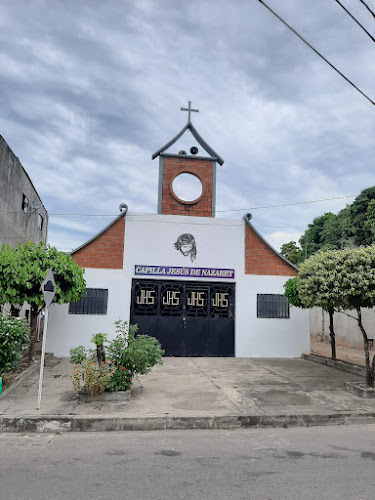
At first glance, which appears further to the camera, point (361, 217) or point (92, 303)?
point (361, 217)

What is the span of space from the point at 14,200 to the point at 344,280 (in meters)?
16.9

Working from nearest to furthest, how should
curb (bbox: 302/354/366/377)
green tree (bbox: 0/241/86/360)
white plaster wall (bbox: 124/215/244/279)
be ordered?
green tree (bbox: 0/241/86/360)
curb (bbox: 302/354/366/377)
white plaster wall (bbox: 124/215/244/279)

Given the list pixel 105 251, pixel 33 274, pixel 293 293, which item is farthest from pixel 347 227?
pixel 33 274

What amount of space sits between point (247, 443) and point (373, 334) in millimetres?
14035

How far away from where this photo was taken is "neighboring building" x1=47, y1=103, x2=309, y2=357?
1359cm

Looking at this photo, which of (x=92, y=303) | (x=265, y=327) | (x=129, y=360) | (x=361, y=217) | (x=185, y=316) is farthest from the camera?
(x=361, y=217)

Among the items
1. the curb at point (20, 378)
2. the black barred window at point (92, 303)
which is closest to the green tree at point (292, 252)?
the black barred window at point (92, 303)

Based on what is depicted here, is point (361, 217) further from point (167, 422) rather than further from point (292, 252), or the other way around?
point (167, 422)

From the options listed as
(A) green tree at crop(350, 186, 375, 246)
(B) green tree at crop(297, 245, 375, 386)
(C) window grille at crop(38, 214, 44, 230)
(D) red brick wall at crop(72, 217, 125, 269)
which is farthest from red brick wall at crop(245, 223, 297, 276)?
(A) green tree at crop(350, 186, 375, 246)

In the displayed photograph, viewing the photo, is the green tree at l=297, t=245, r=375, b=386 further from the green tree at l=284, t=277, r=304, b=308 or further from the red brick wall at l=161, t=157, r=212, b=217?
the red brick wall at l=161, t=157, r=212, b=217

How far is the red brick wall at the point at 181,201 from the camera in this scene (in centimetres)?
1449

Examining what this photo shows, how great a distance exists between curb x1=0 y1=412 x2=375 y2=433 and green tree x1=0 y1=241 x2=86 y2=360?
424cm

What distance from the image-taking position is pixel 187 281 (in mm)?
13969

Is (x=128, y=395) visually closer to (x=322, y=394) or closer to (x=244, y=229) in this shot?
(x=322, y=394)
